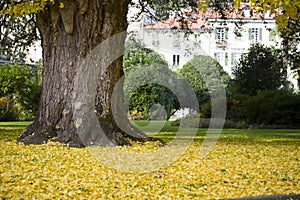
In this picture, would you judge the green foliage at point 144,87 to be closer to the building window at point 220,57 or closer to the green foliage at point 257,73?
the green foliage at point 257,73

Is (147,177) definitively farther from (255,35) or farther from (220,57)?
(220,57)

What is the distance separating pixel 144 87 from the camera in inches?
1093

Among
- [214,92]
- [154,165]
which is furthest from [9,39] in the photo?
[214,92]

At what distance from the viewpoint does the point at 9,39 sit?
18969mm

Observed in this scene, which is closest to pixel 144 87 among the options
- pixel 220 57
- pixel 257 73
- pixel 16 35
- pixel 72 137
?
pixel 257 73

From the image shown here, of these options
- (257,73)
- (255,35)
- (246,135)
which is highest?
(255,35)

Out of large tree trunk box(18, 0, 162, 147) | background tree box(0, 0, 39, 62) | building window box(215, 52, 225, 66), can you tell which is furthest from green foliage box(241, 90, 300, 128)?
building window box(215, 52, 225, 66)

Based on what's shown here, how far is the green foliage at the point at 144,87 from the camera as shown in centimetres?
2780

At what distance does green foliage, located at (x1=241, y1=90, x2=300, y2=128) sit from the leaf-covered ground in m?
10.9

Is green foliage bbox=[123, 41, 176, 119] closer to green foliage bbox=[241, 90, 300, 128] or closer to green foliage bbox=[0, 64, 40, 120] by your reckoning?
green foliage bbox=[0, 64, 40, 120]

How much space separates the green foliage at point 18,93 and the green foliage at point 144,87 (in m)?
4.28

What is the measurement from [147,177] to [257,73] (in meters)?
18.9

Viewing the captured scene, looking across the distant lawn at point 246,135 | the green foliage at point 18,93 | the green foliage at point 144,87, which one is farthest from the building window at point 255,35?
the distant lawn at point 246,135

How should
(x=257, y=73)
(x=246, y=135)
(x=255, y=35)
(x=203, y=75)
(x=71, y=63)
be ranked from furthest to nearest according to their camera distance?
(x=255, y=35)
(x=203, y=75)
(x=257, y=73)
(x=246, y=135)
(x=71, y=63)
